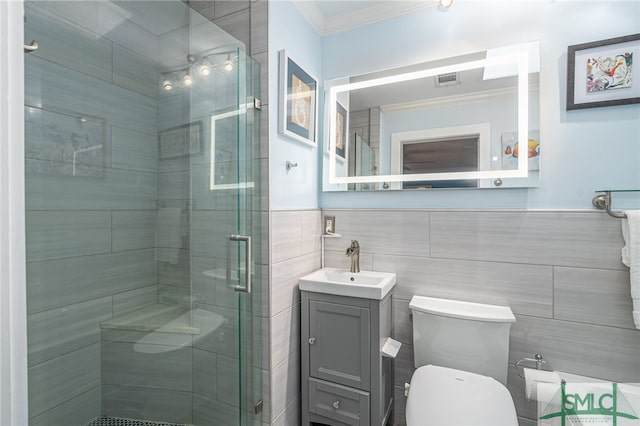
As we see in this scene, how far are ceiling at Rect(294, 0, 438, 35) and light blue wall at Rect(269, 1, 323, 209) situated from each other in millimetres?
66

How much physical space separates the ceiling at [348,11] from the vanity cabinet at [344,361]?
165 cm

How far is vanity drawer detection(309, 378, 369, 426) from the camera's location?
151cm

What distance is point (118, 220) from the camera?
3.35ft

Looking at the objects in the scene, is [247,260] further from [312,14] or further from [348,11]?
[348,11]

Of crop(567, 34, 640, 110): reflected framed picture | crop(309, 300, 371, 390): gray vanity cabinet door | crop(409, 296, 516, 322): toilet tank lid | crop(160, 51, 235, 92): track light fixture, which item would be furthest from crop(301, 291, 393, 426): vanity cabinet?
crop(567, 34, 640, 110): reflected framed picture

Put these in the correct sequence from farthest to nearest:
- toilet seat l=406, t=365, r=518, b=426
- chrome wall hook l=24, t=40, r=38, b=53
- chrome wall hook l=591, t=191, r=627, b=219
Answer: chrome wall hook l=591, t=191, r=627, b=219, toilet seat l=406, t=365, r=518, b=426, chrome wall hook l=24, t=40, r=38, b=53

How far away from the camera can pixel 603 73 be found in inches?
54.8

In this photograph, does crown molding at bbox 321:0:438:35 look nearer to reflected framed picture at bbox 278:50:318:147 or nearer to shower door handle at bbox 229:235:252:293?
reflected framed picture at bbox 278:50:318:147

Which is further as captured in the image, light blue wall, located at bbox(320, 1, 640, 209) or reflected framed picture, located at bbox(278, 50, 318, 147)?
reflected framed picture, located at bbox(278, 50, 318, 147)

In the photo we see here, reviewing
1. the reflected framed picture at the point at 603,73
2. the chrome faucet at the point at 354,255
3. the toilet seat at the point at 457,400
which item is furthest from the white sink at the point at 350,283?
the reflected framed picture at the point at 603,73

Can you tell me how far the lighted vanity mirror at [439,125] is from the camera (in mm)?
1529

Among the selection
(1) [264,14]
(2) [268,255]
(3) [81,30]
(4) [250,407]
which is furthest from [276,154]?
(4) [250,407]

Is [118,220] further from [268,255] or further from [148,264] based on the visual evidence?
[268,255]
